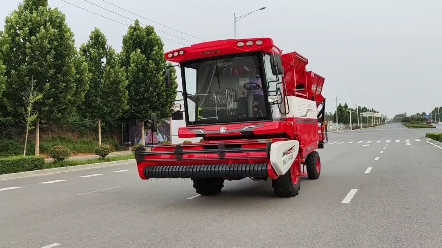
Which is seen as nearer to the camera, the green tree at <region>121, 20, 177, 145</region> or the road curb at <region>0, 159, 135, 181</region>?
the road curb at <region>0, 159, 135, 181</region>

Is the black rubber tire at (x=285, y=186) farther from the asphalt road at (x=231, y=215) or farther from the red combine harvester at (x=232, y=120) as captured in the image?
the asphalt road at (x=231, y=215)

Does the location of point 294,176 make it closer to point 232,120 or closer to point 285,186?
point 285,186

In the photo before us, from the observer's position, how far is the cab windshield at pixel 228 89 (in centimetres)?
933

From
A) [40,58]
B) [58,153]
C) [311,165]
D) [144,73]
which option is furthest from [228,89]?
[144,73]

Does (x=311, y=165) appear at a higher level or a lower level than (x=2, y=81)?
lower

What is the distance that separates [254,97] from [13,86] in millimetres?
16659

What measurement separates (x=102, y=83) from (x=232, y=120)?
21.7 meters

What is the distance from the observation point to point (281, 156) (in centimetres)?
816

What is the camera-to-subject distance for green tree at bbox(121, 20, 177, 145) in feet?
102

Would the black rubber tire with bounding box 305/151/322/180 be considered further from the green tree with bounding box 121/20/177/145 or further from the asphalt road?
the green tree with bounding box 121/20/177/145

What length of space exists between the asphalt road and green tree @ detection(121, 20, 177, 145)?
1878cm

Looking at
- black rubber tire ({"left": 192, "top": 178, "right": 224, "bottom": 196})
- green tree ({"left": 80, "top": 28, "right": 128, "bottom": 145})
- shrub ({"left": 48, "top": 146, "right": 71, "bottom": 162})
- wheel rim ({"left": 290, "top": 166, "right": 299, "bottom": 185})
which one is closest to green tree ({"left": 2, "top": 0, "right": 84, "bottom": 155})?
shrub ({"left": 48, "top": 146, "right": 71, "bottom": 162})

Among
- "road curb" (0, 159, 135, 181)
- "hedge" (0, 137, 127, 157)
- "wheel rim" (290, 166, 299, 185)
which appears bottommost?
"road curb" (0, 159, 135, 181)

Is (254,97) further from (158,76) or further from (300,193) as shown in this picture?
(158,76)
